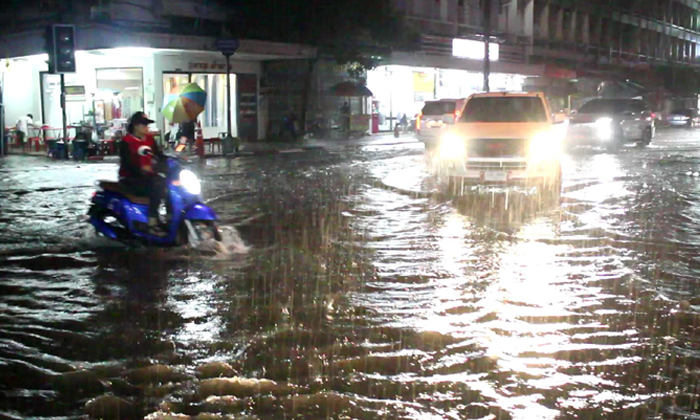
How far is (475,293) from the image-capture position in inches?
308

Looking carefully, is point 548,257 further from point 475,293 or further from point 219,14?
point 219,14

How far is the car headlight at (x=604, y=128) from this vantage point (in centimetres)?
2866

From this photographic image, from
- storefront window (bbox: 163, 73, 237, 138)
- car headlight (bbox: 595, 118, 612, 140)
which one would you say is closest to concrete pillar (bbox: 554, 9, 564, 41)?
car headlight (bbox: 595, 118, 612, 140)

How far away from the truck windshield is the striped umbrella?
10.9 m

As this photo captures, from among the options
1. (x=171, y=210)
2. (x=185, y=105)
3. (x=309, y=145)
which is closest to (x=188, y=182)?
(x=171, y=210)

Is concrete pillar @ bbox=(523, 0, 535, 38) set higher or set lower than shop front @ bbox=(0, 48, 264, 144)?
higher

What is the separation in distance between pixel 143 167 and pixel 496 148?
24.5ft

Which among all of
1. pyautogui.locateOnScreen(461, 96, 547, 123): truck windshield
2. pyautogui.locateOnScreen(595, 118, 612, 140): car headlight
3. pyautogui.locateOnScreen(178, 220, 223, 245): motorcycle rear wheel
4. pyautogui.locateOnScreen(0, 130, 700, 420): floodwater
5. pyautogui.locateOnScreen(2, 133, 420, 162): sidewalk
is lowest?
pyautogui.locateOnScreen(0, 130, 700, 420): floodwater

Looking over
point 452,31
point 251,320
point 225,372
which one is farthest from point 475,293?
point 452,31

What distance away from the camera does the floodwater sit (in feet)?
16.8

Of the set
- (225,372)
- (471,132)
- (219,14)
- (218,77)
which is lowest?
(225,372)

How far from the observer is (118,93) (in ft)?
102

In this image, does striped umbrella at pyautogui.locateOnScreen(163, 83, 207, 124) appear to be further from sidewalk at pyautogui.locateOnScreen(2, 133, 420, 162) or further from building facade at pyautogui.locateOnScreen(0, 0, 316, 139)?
building facade at pyautogui.locateOnScreen(0, 0, 316, 139)

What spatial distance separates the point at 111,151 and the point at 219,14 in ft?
32.2
